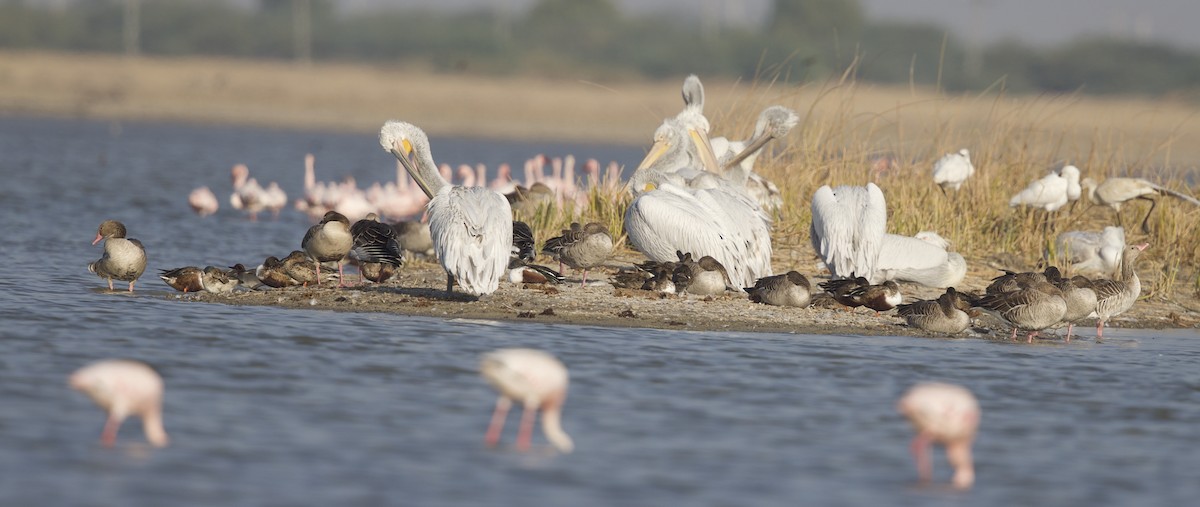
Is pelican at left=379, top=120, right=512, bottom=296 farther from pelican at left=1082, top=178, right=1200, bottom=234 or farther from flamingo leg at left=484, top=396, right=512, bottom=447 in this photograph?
pelican at left=1082, top=178, right=1200, bottom=234

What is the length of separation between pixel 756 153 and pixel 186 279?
552 centimetres

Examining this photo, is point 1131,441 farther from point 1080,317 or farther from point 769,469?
point 1080,317

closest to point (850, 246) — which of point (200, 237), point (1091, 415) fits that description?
point (1091, 415)

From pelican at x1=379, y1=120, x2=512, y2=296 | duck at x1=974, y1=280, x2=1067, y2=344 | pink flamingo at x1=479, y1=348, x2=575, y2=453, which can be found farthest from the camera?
pelican at x1=379, y1=120, x2=512, y2=296

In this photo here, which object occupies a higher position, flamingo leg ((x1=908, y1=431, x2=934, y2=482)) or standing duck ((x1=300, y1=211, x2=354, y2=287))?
standing duck ((x1=300, y1=211, x2=354, y2=287))

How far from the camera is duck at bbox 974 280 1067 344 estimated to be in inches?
413

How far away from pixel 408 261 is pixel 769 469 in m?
6.89

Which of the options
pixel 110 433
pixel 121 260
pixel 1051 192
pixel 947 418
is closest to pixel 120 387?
pixel 110 433

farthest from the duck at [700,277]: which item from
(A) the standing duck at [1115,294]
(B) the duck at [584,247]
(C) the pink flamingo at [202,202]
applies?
(C) the pink flamingo at [202,202]

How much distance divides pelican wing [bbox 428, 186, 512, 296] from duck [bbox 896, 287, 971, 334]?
280cm

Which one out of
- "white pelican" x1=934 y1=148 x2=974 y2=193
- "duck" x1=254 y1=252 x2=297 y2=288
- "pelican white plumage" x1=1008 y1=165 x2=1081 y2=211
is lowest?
"duck" x1=254 y1=252 x2=297 y2=288

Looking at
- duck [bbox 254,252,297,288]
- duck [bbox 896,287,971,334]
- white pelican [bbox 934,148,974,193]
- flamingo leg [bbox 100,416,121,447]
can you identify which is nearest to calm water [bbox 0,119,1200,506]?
flamingo leg [bbox 100,416,121,447]

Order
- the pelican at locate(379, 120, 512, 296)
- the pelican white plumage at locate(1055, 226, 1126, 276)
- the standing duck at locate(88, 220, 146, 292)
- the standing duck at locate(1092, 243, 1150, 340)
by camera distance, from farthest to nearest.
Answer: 1. the pelican white plumage at locate(1055, 226, 1126, 276)
2. the standing duck at locate(88, 220, 146, 292)
3. the standing duck at locate(1092, 243, 1150, 340)
4. the pelican at locate(379, 120, 512, 296)

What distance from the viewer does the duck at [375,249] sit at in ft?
38.3
